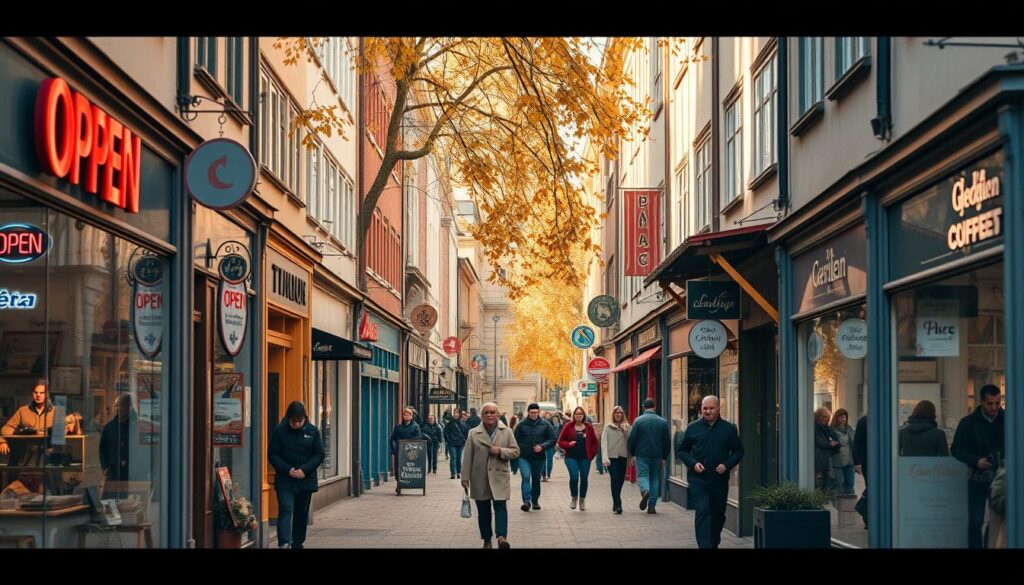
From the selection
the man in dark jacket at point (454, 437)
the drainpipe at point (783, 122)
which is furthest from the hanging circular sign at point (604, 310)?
the drainpipe at point (783, 122)

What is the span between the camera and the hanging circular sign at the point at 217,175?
12789 mm

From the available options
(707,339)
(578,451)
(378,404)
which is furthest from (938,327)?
(378,404)

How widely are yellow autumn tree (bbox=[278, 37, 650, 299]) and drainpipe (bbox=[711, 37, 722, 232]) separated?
1.21 metres

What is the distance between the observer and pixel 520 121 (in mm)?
24172

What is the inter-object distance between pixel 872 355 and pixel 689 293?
7367mm

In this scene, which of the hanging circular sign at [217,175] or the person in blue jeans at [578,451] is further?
the person in blue jeans at [578,451]

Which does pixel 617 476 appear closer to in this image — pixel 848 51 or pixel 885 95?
pixel 848 51

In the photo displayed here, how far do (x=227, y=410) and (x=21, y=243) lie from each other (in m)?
7.34

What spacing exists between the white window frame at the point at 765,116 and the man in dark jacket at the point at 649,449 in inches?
233

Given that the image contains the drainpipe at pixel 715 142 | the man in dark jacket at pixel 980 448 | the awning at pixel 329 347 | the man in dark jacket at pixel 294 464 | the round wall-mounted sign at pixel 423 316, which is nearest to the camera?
the man in dark jacket at pixel 980 448

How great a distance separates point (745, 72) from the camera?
19.1 metres

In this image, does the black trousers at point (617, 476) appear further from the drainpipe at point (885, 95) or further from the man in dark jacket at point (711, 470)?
the drainpipe at point (885, 95)
